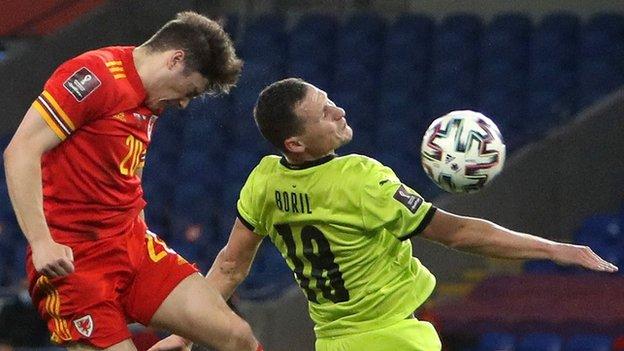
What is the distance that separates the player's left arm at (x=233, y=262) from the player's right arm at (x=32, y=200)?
0.79m

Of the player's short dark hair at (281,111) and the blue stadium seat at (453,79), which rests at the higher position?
the player's short dark hair at (281,111)

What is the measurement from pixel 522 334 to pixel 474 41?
3.92 meters

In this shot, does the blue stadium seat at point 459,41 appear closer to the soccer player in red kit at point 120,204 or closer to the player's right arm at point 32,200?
the soccer player in red kit at point 120,204

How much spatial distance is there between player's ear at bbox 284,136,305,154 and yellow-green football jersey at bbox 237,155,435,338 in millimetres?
60

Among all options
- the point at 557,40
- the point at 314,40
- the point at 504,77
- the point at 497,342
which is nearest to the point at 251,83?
the point at 314,40

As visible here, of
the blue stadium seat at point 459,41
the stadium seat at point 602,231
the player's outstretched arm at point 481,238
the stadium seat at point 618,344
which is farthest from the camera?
the blue stadium seat at point 459,41

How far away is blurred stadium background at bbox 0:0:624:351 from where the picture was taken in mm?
9562

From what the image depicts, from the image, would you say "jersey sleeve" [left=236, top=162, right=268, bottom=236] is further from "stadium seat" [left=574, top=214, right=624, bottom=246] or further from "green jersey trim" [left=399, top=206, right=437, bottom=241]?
"stadium seat" [left=574, top=214, right=624, bottom=246]

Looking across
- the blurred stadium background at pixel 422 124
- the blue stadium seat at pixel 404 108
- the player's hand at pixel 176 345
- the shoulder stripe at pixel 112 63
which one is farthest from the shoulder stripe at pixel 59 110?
the blue stadium seat at pixel 404 108

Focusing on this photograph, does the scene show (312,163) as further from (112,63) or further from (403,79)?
(403,79)

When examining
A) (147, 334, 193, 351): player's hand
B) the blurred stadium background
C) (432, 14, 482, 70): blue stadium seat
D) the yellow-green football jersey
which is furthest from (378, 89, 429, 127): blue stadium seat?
the yellow-green football jersey

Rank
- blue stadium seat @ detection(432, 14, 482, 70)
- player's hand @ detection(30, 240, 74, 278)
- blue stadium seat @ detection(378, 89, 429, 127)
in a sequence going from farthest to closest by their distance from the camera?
blue stadium seat @ detection(432, 14, 482, 70) → blue stadium seat @ detection(378, 89, 429, 127) → player's hand @ detection(30, 240, 74, 278)

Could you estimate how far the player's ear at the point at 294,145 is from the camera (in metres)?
4.88

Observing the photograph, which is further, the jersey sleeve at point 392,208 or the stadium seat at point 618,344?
the stadium seat at point 618,344
